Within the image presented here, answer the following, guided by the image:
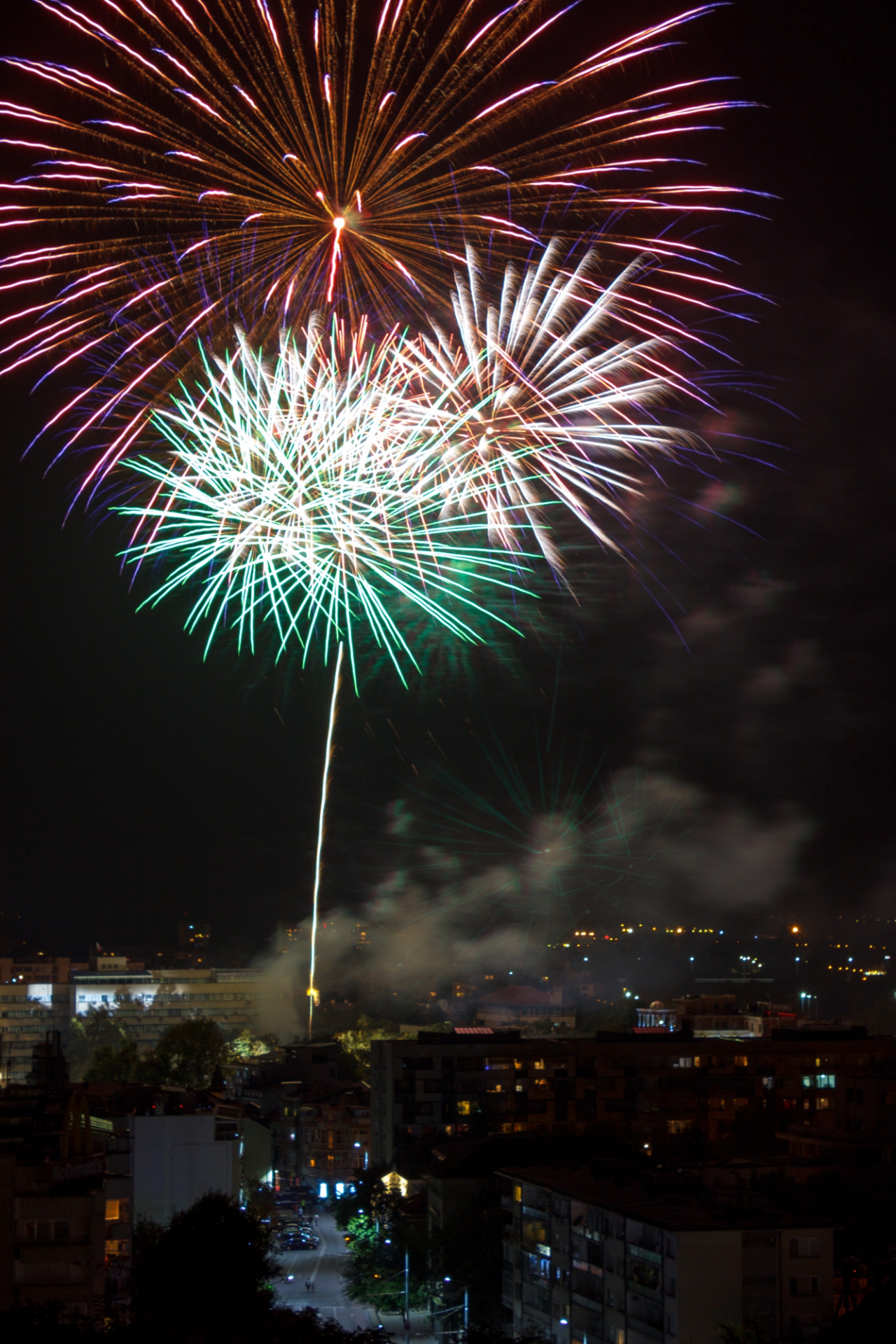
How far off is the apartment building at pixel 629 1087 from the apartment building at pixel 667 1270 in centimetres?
1102

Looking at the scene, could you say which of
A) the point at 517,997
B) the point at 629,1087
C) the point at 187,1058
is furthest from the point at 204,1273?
the point at 517,997

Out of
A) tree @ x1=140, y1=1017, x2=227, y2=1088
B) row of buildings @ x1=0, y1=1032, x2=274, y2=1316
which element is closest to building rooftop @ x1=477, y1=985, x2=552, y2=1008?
tree @ x1=140, y1=1017, x2=227, y2=1088

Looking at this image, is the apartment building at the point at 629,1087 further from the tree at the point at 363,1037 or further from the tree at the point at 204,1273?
the tree at the point at 204,1273

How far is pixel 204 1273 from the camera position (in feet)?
44.4

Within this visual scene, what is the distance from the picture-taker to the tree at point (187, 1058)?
37.9 m

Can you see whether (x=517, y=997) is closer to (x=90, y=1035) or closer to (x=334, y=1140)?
(x=90, y=1035)

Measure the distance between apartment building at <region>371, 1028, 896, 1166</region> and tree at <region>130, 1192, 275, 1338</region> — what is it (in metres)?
12.7

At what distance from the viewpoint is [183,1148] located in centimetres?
1864

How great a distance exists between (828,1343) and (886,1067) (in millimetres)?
27131

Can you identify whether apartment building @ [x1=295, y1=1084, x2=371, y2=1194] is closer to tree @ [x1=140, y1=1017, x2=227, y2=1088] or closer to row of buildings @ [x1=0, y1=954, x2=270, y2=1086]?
tree @ [x1=140, y1=1017, x2=227, y2=1088]

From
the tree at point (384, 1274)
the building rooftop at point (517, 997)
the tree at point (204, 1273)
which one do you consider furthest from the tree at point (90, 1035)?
the tree at point (204, 1273)

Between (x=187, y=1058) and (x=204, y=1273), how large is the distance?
26664 mm

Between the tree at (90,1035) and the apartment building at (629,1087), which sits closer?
the apartment building at (629,1087)

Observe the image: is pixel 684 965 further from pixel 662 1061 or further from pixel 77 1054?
pixel 662 1061
